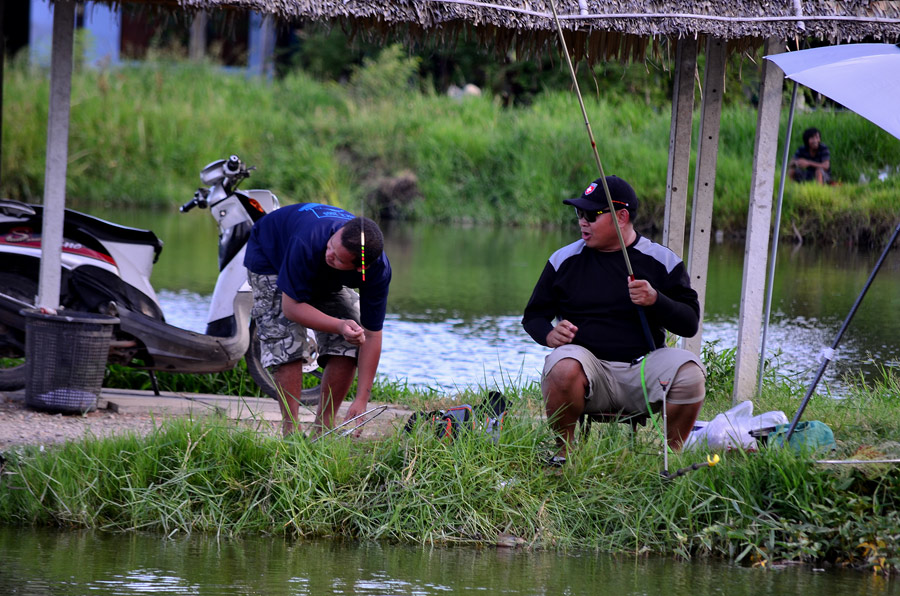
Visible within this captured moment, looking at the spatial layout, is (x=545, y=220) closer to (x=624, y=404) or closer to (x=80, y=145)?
(x=80, y=145)

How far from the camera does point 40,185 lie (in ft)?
59.7

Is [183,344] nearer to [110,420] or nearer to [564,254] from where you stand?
[110,420]

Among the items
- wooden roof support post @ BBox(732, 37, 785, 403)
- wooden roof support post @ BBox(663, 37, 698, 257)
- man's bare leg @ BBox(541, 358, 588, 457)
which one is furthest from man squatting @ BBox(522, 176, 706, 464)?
wooden roof support post @ BBox(663, 37, 698, 257)

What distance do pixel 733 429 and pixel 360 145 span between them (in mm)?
16113

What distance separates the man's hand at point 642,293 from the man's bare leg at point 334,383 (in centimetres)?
140

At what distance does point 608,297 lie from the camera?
493cm

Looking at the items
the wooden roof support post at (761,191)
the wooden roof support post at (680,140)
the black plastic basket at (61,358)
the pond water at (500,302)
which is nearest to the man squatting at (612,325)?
the pond water at (500,302)

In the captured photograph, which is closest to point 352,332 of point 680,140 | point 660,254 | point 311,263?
point 311,263

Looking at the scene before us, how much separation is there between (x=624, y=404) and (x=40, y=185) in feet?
50.0

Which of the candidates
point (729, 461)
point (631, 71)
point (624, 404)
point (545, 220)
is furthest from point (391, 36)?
point (631, 71)

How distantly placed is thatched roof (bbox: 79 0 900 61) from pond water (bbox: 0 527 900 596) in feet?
8.62

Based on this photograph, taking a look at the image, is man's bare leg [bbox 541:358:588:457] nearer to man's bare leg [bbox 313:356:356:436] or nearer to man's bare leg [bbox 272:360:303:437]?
man's bare leg [bbox 313:356:356:436]

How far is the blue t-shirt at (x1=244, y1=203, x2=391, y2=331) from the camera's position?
16.6ft

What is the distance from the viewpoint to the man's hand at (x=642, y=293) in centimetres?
470
